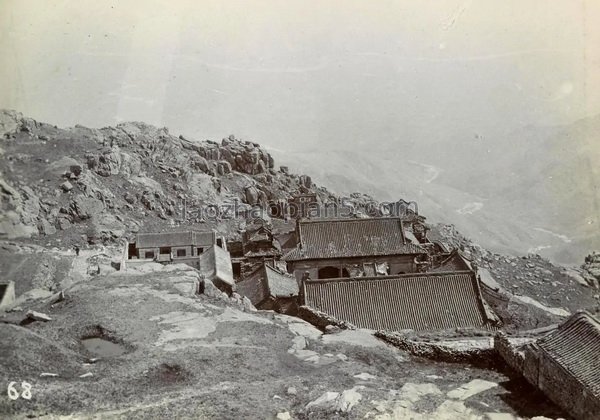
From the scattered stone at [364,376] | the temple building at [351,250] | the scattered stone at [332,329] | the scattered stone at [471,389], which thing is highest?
the temple building at [351,250]

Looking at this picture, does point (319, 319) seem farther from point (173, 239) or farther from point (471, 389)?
point (173, 239)

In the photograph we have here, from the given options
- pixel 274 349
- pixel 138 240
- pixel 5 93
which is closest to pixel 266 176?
pixel 138 240

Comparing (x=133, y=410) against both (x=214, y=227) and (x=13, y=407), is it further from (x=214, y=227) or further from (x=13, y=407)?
(x=214, y=227)

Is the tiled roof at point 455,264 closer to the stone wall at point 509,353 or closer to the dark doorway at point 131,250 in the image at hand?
the stone wall at point 509,353

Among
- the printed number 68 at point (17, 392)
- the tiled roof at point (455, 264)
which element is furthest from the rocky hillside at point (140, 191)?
the printed number 68 at point (17, 392)

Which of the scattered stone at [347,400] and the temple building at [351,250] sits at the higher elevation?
the temple building at [351,250]

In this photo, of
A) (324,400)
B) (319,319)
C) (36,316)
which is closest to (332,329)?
(319,319)

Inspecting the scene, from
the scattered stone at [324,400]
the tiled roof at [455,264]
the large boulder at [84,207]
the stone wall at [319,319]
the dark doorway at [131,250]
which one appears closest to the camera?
the scattered stone at [324,400]
